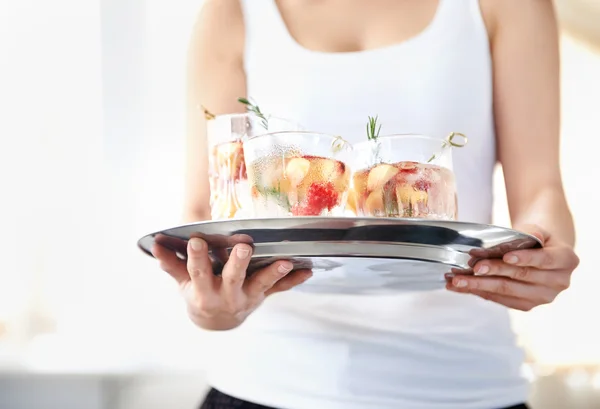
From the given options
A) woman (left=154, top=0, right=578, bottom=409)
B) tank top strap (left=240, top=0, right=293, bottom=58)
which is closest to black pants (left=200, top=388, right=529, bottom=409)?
woman (left=154, top=0, right=578, bottom=409)

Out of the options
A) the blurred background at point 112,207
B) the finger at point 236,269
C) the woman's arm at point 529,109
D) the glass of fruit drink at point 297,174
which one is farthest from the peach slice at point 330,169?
the blurred background at point 112,207

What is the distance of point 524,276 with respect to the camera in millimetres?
480

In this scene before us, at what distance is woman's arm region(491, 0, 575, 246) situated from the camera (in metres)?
0.67

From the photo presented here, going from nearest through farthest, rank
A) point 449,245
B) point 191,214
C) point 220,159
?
point 449,245, point 220,159, point 191,214

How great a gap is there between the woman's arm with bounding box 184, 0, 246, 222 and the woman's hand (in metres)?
0.25

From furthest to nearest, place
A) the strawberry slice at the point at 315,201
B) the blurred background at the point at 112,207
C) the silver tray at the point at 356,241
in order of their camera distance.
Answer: the blurred background at the point at 112,207
the strawberry slice at the point at 315,201
the silver tray at the point at 356,241

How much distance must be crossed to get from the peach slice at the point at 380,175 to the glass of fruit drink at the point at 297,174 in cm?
2

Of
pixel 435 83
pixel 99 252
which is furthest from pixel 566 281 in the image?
pixel 99 252

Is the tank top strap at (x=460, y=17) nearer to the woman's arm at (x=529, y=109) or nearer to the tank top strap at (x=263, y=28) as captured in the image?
the woman's arm at (x=529, y=109)

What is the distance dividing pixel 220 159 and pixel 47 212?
3.10 ft

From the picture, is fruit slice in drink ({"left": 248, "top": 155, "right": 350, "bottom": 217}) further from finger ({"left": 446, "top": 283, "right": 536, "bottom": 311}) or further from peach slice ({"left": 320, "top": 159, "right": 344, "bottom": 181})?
finger ({"left": 446, "top": 283, "right": 536, "bottom": 311})

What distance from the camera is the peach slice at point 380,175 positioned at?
52cm

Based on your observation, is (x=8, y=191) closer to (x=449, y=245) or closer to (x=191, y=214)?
(x=191, y=214)

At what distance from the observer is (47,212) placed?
1.41 m
